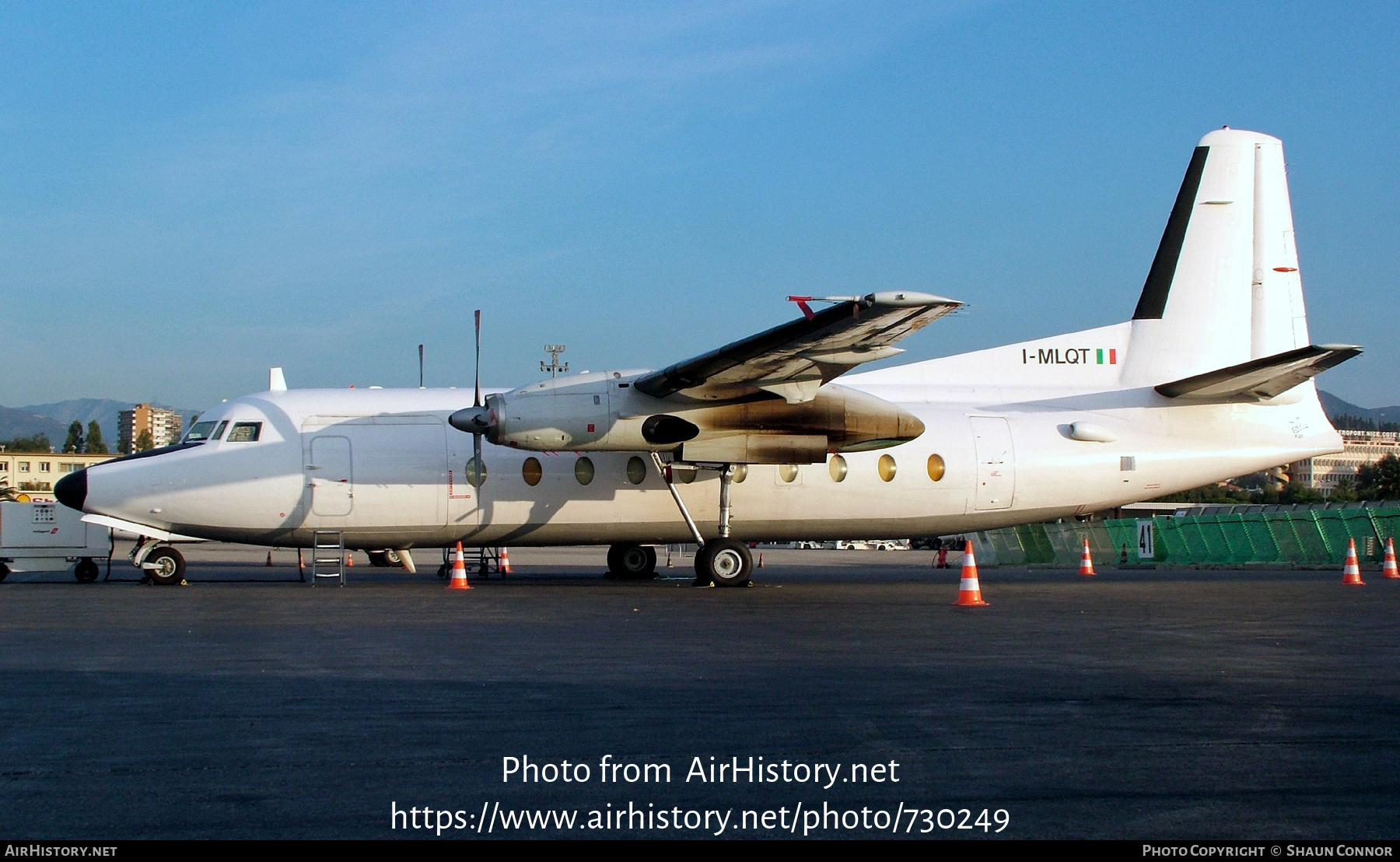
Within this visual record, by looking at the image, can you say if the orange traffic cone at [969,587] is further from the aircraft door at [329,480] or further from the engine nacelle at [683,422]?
the aircraft door at [329,480]

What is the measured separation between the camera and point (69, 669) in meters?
8.32

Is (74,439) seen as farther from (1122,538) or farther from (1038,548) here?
(1122,538)

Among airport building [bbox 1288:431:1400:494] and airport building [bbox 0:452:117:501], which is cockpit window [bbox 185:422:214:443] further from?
airport building [bbox 1288:431:1400:494]

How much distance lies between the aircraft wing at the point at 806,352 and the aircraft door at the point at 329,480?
184 inches

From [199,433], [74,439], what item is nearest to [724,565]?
[199,433]

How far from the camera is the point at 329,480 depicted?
18.0m

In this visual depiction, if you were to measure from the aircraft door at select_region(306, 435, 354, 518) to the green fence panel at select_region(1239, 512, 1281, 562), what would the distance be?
73.5 ft

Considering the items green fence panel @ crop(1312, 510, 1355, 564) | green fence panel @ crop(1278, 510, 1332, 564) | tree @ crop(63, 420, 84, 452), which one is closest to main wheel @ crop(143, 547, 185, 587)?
green fence panel @ crop(1278, 510, 1332, 564)

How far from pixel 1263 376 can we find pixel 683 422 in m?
8.92

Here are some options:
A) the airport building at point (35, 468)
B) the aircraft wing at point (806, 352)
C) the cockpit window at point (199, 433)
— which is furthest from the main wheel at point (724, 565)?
the airport building at point (35, 468)

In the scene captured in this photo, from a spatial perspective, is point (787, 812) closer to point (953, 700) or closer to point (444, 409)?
point (953, 700)

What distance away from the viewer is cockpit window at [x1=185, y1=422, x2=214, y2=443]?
1825cm

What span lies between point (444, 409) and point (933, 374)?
321 inches
